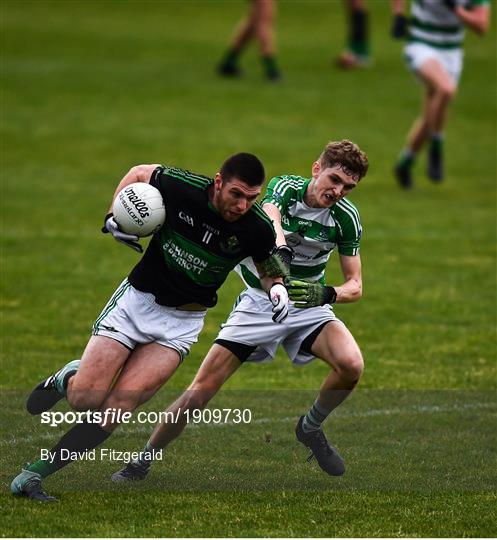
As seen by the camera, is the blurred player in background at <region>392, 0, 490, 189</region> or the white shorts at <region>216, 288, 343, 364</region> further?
the blurred player in background at <region>392, 0, 490, 189</region>

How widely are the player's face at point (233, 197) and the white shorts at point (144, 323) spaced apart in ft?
2.38

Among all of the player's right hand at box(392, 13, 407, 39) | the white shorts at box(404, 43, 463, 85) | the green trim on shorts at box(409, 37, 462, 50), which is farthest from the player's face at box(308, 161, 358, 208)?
the player's right hand at box(392, 13, 407, 39)

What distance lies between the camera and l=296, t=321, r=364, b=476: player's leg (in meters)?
8.16

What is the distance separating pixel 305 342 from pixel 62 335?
395cm

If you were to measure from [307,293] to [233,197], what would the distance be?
853mm

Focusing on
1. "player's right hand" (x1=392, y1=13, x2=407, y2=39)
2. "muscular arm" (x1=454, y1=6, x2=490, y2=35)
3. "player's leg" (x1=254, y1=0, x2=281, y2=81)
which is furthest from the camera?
"player's leg" (x1=254, y1=0, x2=281, y2=81)

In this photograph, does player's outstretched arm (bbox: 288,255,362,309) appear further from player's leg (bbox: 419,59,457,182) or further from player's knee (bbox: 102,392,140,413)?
player's leg (bbox: 419,59,457,182)

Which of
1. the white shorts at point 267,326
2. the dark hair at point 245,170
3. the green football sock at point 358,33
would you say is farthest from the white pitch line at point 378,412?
the green football sock at point 358,33

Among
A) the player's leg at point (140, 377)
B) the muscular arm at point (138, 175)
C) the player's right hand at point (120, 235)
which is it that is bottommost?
the player's leg at point (140, 377)

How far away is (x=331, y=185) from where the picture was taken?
8.16 meters

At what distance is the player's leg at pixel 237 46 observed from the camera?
22.5 m

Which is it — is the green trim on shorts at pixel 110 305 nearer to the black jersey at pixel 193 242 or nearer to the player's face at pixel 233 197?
the black jersey at pixel 193 242

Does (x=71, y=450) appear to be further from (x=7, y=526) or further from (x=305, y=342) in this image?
(x=305, y=342)

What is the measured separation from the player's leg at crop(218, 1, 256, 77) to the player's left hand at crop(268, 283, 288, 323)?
595 inches
